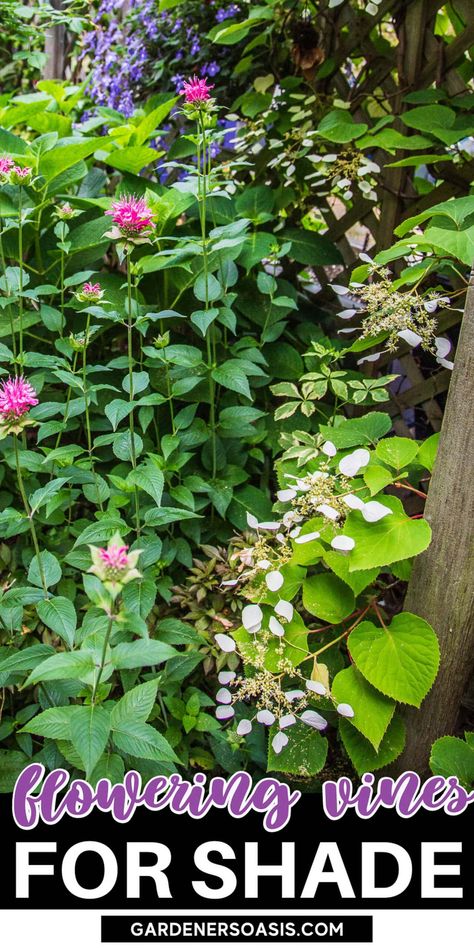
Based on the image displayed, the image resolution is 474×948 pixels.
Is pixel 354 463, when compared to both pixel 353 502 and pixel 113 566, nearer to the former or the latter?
pixel 353 502

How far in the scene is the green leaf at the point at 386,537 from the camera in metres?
1.03

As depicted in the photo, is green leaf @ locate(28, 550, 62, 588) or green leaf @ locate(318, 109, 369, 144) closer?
green leaf @ locate(28, 550, 62, 588)

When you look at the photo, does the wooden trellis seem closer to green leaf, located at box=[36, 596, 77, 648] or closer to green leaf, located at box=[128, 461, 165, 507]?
green leaf, located at box=[128, 461, 165, 507]

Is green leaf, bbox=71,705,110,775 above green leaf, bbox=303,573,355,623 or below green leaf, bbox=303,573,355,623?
below

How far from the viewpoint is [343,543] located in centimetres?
106

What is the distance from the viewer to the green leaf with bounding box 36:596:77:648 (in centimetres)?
111

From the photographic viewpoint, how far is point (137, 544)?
1.27 meters

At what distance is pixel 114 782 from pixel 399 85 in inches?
58.7

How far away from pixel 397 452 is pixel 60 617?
0.58m

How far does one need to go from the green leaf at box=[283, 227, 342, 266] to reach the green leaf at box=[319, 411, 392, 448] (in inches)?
19.3

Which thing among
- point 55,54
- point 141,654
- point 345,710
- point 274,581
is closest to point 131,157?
point 274,581

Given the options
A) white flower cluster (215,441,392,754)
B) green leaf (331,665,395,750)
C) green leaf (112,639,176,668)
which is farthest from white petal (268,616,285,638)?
green leaf (112,639,176,668)

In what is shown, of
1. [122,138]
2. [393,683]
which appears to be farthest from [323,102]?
[393,683]

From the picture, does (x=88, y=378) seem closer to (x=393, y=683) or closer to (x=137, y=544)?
(x=137, y=544)
